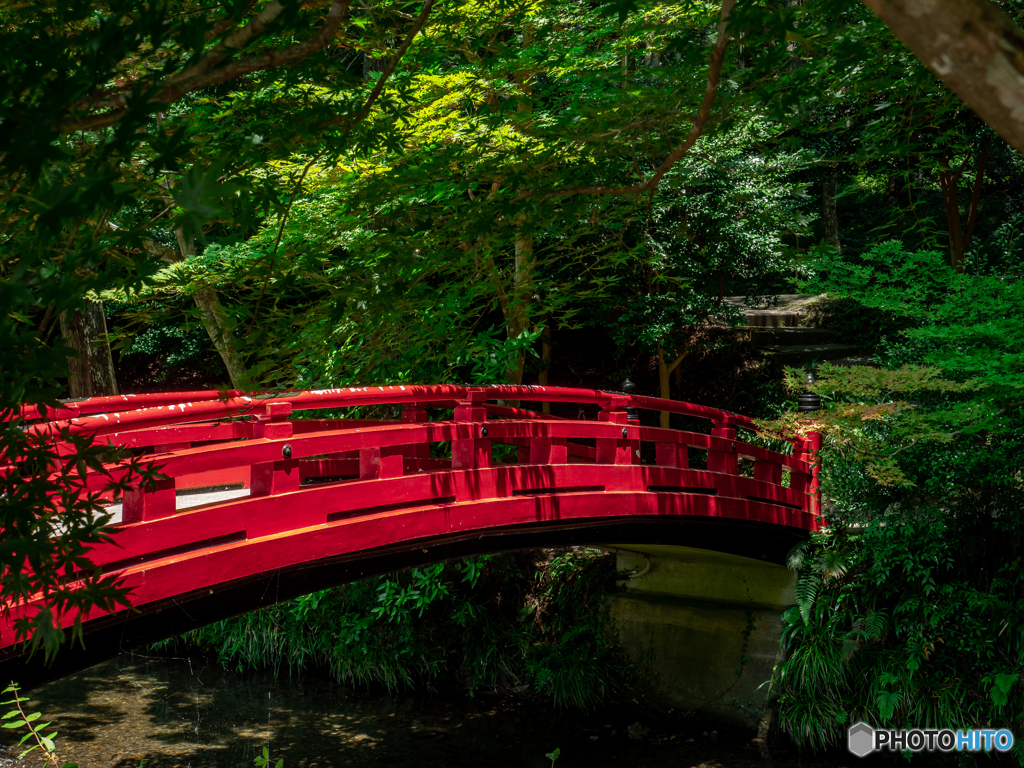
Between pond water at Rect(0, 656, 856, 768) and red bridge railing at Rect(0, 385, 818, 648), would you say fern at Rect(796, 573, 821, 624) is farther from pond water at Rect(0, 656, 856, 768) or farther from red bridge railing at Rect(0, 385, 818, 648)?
pond water at Rect(0, 656, 856, 768)

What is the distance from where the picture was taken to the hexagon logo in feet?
23.3

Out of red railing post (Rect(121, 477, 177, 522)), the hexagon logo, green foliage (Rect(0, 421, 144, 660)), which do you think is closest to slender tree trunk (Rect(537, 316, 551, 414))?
the hexagon logo

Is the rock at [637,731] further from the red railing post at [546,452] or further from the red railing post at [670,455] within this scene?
the red railing post at [546,452]

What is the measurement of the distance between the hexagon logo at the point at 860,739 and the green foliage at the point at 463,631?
Result: 226 centimetres

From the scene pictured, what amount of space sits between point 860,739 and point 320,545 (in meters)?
5.39

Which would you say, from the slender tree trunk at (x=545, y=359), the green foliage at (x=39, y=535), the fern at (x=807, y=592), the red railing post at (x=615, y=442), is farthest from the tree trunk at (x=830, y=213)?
the green foliage at (x=39, y=535)

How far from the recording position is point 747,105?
16.6 ft

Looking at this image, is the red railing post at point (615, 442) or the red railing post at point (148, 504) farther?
the red railing post at point (615, 442)

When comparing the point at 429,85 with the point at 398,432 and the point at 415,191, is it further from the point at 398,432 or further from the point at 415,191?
the point at 398,432

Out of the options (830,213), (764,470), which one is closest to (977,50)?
(764,470)

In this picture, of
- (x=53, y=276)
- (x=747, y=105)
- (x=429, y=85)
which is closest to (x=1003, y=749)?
(x=747, y=105)

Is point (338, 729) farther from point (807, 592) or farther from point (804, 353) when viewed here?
point (804, 353)

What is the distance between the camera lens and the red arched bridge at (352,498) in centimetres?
396

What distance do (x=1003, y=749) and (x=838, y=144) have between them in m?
8.45
